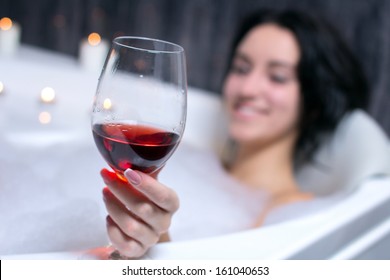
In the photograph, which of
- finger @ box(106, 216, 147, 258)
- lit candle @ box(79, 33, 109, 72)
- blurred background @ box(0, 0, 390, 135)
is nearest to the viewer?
finger @ box(106, 216, 147, 258)

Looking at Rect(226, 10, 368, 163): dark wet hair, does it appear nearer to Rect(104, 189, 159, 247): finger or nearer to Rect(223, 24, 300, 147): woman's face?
Rect(223, 24, 300, 147): woman's face

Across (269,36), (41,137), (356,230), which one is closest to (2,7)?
(41,137)

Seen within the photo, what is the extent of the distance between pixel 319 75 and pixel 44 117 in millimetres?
939

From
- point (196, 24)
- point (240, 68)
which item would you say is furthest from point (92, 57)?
point (240, 68)

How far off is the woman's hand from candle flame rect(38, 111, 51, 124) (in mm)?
1184

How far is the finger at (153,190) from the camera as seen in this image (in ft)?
2.17

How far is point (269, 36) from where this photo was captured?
162 centimetres

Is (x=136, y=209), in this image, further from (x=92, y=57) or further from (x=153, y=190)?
(x=92, y=57)

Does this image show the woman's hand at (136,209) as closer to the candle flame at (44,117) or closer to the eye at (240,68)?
the eye at (240,68)

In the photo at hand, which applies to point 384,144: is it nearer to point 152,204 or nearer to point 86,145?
point 86,145

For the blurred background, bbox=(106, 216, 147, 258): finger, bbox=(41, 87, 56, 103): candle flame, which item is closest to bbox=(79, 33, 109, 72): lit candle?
bbox=(41, 87, 56, 103): candle flame

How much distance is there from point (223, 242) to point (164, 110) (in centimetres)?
30

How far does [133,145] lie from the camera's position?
0.68 metres

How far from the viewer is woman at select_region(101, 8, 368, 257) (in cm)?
159
